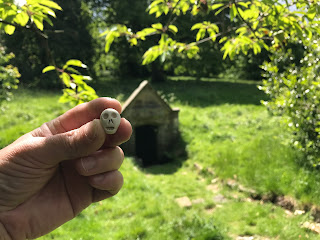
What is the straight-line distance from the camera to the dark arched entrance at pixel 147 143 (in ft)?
47.8

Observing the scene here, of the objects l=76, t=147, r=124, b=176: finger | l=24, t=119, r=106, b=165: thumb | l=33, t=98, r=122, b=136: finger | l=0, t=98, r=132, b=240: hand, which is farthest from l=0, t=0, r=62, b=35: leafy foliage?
l=76, t=147, r=124, b=176: finger

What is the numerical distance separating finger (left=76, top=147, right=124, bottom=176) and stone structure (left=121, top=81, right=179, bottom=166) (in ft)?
35.7

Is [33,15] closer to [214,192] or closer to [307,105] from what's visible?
[307,105]

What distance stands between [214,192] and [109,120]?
7565 millimetres

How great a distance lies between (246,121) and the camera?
1378cm

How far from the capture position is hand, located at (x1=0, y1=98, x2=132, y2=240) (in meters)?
1.60

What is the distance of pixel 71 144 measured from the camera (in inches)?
62.3

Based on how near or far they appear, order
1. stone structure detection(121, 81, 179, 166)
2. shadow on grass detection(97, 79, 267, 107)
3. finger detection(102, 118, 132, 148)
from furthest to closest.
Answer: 1. shadow on grass detection(97, 79, 267, 107)
2. stone structure detection(121, 81, 179, 166)
3. finger detection(102, 118, 132, 148)

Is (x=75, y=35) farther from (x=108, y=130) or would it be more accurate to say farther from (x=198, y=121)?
(x=108, y=130)

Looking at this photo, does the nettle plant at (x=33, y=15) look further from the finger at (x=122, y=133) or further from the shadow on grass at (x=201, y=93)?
the shadow on grass at (x=201, y=93)

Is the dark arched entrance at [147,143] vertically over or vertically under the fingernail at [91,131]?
under

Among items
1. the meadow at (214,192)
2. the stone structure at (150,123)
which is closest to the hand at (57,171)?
the meadow at (214,192)

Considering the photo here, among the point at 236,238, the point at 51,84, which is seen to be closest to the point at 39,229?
the point at 236,238

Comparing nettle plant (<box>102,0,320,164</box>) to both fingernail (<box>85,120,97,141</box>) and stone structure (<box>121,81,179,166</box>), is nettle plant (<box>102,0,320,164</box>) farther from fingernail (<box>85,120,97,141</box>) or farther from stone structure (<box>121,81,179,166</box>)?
stone structure (<box>121,81,179,166</box>)
